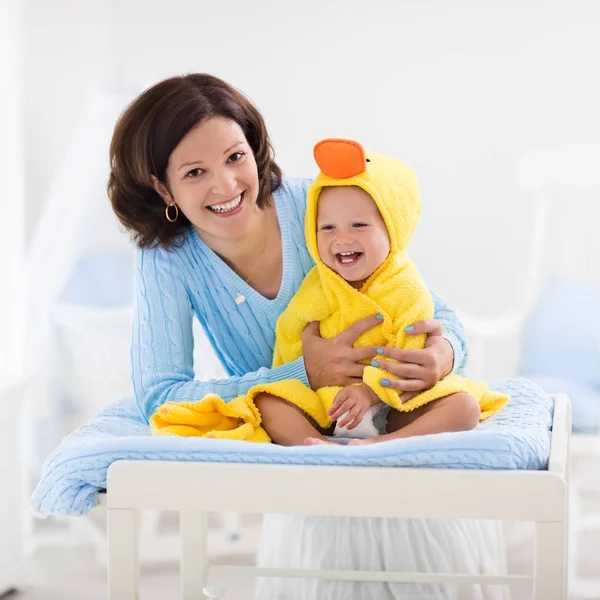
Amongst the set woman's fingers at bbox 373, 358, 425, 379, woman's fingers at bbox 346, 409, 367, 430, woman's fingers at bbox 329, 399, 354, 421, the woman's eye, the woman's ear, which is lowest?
woman's fingers at bbox 346, 409, 367, 430

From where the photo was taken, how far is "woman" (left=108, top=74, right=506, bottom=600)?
1845mm

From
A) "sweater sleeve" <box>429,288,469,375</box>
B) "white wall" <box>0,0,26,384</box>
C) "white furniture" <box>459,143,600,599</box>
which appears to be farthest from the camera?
"white furniture" <box>459,143,600,599</box>

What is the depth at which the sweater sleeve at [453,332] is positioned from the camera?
1822 mm

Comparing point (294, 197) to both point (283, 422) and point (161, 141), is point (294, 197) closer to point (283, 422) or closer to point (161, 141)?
point (161, 141)

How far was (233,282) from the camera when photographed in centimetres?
201

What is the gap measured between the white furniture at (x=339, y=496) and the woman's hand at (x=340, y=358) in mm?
302

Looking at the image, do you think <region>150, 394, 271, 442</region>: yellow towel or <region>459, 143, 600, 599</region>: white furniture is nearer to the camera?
<region>150, 394, 271, 442</region>: yellow towel

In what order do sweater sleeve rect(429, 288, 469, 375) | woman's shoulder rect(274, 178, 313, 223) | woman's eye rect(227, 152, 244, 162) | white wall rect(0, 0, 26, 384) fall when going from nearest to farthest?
sweater sleeve rect(429, 288, 469, 375), woman's eye rect(227, 152, 244, 162), woman's shoulder rect(274, 178, 313, 223), white wall rect(0, 0, 26, 384)

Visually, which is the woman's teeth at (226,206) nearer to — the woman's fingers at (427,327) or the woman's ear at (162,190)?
the woman's ear at (162,190)

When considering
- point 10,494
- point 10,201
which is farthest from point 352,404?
point 10,201

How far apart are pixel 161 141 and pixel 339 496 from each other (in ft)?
2.62

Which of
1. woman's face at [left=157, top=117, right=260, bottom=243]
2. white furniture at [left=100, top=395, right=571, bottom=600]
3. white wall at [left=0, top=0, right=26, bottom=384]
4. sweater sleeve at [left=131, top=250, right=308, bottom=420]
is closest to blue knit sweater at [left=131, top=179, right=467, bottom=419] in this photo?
sweater sleeve at [left=131, top=250, right=308, bottom=420]

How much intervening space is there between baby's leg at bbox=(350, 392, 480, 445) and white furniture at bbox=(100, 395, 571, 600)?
0.49 ft

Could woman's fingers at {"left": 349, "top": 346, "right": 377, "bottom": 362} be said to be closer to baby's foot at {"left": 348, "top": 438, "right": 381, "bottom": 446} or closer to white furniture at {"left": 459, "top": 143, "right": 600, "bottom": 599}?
baby's foot at {"left": 348, "top": 438, "right": 381, "bottom": 446}
